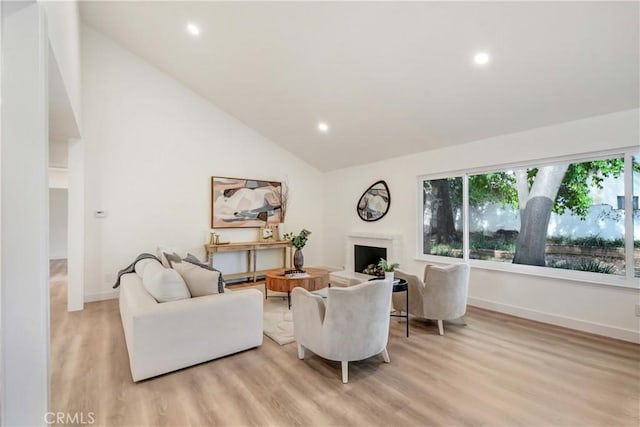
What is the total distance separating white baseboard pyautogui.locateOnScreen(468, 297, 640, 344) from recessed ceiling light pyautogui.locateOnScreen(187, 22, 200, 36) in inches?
209

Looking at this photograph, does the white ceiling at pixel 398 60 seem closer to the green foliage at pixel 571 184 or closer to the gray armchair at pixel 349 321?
the green foliage at pixel 571 184

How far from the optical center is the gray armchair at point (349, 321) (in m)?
2.38

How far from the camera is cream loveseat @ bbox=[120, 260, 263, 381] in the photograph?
238 cm

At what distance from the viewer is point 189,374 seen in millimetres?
2521

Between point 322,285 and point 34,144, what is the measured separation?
3393 millimetres

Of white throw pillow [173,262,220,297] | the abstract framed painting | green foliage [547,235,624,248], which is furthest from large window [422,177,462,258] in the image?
white throw pillow [173,262,220,297]

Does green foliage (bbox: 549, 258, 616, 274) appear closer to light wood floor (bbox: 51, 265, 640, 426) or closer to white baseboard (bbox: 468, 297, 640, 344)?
white baseboard (bbox: 468, 297, 640, 344)

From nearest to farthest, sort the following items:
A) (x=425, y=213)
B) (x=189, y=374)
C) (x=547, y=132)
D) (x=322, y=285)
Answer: (x=189, y=374) < (x=547, y=132) < (x=322, y=285) < (x=425, y=213)

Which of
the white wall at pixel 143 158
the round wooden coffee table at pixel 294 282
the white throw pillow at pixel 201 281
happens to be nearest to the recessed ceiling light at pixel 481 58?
the round wooden coffee table at pixel 294 282

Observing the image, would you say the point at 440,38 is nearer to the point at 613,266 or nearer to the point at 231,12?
the point at 231,12

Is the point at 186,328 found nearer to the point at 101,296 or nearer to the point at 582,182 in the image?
the point at 101,296

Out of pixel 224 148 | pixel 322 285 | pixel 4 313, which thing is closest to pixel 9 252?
pixel 4 313

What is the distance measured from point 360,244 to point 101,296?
4523 millimetres

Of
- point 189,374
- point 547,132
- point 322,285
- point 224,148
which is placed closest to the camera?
point 189,374
